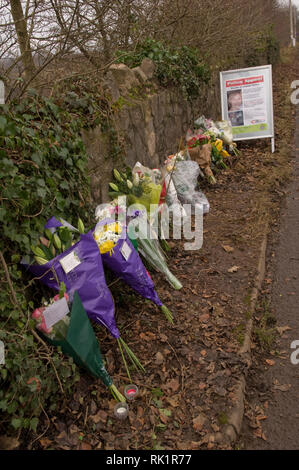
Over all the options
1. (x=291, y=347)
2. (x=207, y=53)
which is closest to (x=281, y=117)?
(x=207, y=53)

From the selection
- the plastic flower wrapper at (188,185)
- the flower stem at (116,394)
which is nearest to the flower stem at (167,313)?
the flower stem at (116,394)

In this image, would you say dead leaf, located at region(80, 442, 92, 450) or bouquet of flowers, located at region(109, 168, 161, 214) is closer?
dead leaf, located at region(80, 442, 92, 450)

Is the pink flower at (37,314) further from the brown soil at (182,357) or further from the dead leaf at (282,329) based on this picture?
the dead leaf at (282,329)

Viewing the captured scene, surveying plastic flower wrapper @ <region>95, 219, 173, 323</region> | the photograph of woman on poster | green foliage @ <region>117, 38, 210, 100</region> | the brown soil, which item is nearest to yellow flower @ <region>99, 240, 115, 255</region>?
plastic flower wrapper @ <region>95, 219, 173, 323</region>

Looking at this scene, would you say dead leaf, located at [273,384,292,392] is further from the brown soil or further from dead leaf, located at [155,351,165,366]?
dead leaf, located at [155,351,165,366]

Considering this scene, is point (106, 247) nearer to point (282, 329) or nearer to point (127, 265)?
point (127, 265)

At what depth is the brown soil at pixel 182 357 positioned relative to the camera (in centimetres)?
258

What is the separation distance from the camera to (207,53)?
331 inches

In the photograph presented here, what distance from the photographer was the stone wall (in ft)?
13.4

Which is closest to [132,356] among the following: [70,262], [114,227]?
[70,262]

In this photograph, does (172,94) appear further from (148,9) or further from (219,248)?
(219,248)

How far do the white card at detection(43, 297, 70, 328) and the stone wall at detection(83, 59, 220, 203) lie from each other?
5.02 feet

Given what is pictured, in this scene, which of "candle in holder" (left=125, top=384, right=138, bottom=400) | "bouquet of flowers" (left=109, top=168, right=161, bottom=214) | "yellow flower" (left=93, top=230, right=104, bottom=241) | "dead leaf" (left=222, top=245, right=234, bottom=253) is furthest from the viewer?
"dead leaf" (left=222, top=245, right=234, bottom=253)

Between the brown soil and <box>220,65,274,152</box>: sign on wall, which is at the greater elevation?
<box>220,65,274,152</box>: sign on wall
